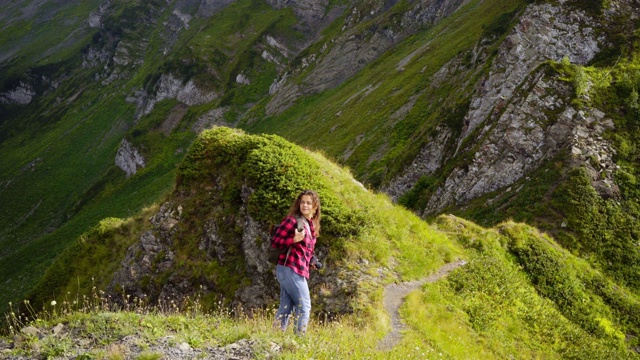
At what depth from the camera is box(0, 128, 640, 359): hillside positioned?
27.2 ft

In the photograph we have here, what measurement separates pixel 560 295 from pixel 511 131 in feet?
48.7

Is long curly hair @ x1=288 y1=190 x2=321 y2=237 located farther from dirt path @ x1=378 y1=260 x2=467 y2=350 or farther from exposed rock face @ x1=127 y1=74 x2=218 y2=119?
exposed rock face @ x1=127 y1=74 x2=218 y2=119

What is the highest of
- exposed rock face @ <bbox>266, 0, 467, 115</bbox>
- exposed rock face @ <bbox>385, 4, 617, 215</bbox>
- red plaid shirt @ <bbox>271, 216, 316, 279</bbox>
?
exposed rock face @ <bbox>266, 0, 467, 115</bbox>

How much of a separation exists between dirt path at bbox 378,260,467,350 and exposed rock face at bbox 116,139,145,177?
11772 centimetres

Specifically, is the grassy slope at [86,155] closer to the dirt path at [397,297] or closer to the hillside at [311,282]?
the hillside at [311,282]

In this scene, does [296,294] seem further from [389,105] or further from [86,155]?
[86,155]

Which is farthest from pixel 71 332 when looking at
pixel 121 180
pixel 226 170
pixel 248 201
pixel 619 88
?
pixel 121 180

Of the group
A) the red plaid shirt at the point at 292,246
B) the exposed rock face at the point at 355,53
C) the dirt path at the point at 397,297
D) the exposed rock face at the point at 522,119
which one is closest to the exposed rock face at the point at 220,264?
the dirt path at the point at 397,297

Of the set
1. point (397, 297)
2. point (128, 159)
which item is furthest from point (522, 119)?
point (128, 159)

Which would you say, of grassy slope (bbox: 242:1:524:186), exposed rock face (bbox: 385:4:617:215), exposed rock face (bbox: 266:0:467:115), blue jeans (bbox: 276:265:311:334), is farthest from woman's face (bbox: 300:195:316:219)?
exposed rock face (bbox: 266:0:467:115)

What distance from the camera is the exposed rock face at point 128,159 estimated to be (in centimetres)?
11838

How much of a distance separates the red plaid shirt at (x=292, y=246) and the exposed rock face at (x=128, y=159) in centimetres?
12019

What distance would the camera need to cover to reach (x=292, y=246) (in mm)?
9172

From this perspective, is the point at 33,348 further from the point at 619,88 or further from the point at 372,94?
the point at 372,94
